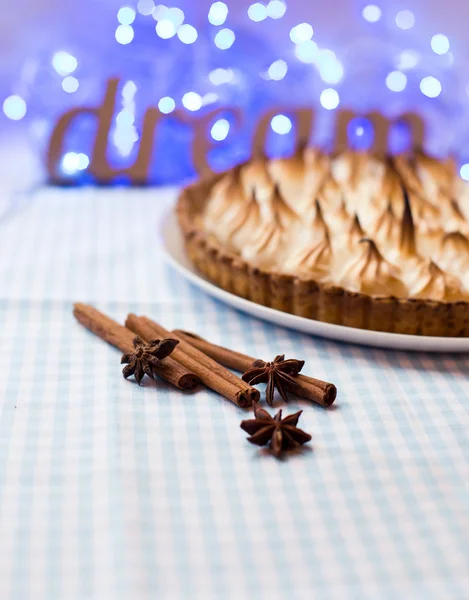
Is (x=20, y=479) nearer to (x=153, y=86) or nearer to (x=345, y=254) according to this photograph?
(x=345, y=254)

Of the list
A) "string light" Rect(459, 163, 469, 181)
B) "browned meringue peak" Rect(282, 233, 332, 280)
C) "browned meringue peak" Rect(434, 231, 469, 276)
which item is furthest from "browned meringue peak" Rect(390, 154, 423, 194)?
"browned meringue peak" Rect(282, 233, 332, 280)

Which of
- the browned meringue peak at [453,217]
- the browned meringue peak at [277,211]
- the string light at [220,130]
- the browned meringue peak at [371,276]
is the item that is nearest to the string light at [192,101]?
the string light at [220,130]

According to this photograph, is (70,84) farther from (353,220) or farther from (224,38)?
(353,220)

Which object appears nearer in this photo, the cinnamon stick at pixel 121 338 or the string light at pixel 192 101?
the cinnamon stick at pixel 121 338

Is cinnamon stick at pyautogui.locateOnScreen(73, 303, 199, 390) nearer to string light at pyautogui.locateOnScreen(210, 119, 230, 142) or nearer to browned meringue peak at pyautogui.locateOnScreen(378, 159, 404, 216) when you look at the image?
browned meringue peak at pyautogui.locateOnScreen(378, 159, 404, 216)

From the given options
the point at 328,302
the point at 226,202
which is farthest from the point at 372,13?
the point at 328,302

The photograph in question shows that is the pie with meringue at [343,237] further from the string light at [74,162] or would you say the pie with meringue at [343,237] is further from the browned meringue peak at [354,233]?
the string light at [74,162]
